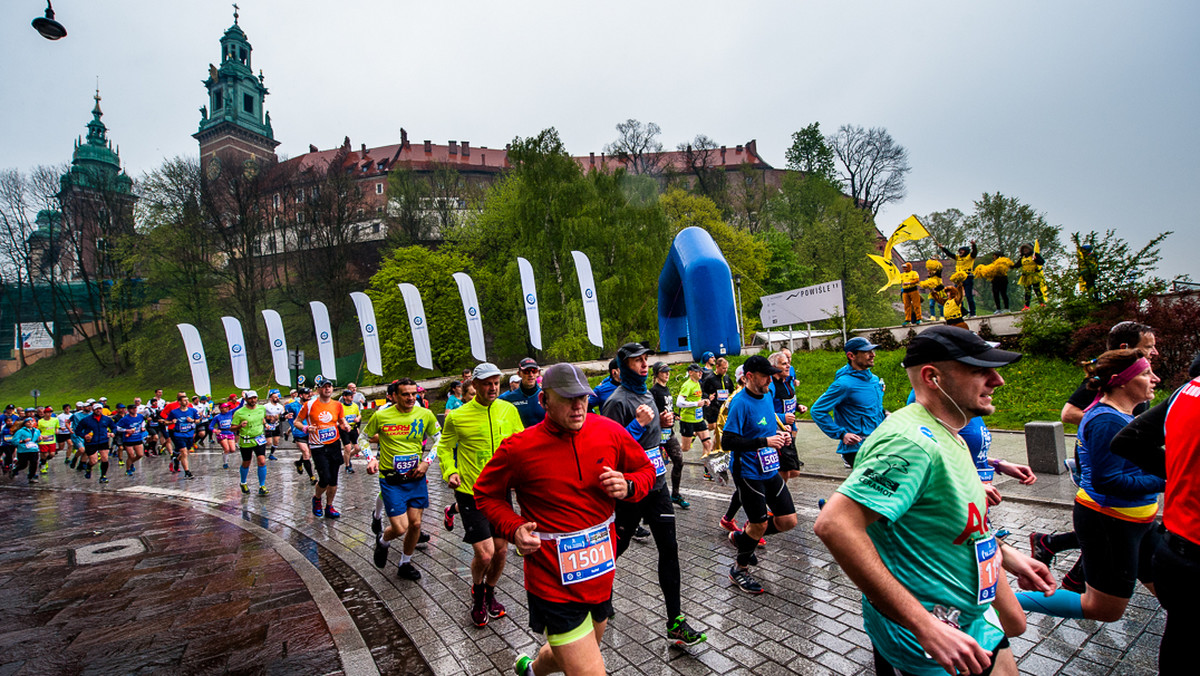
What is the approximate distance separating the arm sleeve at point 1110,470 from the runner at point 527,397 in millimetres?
4354

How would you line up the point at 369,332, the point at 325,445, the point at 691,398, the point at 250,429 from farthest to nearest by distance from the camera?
the point at 369,332 < the point at 250,429 < the point at 691,398 < the point at 325,445

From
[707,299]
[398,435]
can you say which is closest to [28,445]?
[398,435]

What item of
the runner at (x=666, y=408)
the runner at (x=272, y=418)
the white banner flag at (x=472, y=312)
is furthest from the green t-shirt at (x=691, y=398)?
the white banner flag at (x=472, y=312)

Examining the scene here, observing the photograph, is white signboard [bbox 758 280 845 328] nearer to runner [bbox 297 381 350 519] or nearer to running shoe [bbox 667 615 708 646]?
runner [bbox 297 381 350 519]

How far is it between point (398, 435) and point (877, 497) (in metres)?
5.36

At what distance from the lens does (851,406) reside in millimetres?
6105

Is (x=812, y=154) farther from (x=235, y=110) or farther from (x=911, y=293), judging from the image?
(x=235, y=110)

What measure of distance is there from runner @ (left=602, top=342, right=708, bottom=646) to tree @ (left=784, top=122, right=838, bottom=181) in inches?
2160

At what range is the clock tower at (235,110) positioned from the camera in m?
76.6

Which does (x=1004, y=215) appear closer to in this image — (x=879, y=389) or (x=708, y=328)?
(x=708, y=328)

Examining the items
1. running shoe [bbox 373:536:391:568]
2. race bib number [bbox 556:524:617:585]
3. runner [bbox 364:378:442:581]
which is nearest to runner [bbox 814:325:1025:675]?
race bib number [bbox 556:524:617:585]

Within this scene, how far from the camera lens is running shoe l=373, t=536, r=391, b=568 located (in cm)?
633

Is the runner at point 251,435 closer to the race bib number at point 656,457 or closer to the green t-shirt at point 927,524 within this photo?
the race bib number at point 656,457

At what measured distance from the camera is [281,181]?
169 ft
